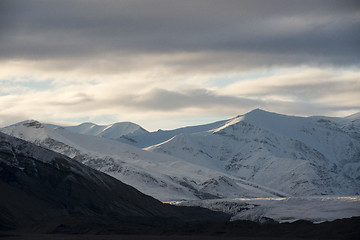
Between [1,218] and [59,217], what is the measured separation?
15976mm

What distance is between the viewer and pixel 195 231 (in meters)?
169

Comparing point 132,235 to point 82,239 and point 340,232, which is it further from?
point 340,232

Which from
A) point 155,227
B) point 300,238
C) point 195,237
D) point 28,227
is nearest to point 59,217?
point 28,227

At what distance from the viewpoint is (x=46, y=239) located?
156125mm

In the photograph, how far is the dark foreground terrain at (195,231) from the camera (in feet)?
505

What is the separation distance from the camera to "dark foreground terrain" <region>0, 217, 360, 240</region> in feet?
505

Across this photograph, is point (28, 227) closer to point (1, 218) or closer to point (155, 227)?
point (1, 218)

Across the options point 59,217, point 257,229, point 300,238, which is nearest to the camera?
point 300,238

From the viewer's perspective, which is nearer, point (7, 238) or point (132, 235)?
point (7, 238)

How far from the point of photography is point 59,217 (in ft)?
630

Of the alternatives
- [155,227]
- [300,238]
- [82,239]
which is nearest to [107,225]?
[155,227]

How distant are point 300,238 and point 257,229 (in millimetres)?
16017

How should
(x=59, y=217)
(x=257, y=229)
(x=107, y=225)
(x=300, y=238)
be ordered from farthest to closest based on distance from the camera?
1. (x=59, y=217)
2. (x=107, y=225)
3. (x=257, y=229)
4. (x=300, y=238)

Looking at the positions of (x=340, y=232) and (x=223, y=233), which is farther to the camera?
(x=223, y=233)
